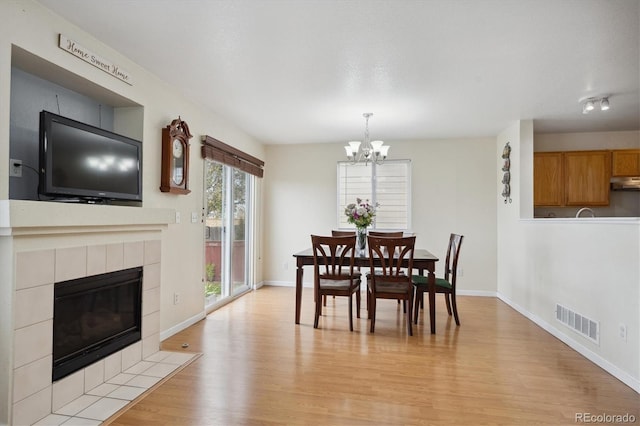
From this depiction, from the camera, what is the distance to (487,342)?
3.33 meters

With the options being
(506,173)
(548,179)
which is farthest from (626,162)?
(506,173)

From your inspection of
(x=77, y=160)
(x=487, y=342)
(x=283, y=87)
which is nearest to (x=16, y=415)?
(x=77, y=160)

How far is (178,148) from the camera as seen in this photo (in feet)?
11.4

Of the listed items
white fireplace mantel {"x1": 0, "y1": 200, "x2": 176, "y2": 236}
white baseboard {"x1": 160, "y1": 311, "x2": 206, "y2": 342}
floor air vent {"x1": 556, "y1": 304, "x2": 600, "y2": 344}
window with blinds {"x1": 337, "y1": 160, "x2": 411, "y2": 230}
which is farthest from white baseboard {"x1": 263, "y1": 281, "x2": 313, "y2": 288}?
floor air vent {"x1": 556, "y1": 304, "x2": 600, "y2": 344}

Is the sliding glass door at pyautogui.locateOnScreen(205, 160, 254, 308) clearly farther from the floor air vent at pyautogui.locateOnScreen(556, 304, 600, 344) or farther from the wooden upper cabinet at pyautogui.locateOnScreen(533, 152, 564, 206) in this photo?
the wooden upper cabinet at pyautogui.locateOnScreen(533, 152, 564, 206)

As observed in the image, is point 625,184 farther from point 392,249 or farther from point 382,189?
point 392,249

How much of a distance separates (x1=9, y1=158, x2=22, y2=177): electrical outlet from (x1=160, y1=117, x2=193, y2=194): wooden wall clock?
112cm

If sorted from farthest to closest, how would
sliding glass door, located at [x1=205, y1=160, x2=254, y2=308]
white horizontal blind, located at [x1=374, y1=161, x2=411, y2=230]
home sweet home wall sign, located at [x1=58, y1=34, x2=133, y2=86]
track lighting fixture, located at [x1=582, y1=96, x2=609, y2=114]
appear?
white horizontal blind, located at [x1=374, y1=161, x2=411, y2=230]
sliding glass door, located at [x1=205, y1=160, x2=254, y2=308]
track lighting fixture, located at [x1=582, y1=96, x2=609, y2=114]
home sweet home wall sign, located at [x1=58, y1=34, x2=133, y2=86]

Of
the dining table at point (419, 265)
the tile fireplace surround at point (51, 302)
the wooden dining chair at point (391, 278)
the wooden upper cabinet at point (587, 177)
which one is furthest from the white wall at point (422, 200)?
the tile fireplace surround at point (51, 302)

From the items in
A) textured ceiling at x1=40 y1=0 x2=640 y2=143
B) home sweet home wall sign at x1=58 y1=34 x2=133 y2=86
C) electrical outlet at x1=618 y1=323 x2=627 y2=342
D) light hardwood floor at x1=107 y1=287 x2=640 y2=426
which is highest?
textured ceiling at x1=40 y1=0 x2=640 y2=143

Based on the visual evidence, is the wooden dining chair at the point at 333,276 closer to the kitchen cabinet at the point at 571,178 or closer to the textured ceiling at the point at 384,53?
the textured ceiling at the point at 384,53

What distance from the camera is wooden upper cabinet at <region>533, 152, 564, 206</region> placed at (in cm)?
491

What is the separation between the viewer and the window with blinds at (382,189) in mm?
5656

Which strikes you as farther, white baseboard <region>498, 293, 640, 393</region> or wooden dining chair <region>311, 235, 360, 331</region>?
wooden dining chair <region>311, 235, 360, 331</region>
